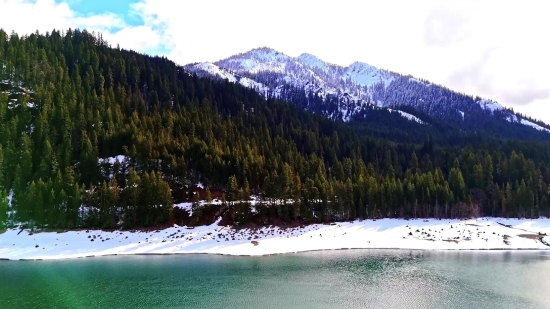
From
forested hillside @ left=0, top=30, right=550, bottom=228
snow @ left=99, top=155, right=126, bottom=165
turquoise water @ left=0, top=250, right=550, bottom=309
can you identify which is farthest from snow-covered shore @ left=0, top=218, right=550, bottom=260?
snow @ left=99, top=155, right=126, bottom=165

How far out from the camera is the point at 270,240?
85.2 meters

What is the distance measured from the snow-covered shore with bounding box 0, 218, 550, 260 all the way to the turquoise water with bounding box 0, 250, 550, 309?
653 centimetres

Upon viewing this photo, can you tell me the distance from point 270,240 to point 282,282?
33.3m

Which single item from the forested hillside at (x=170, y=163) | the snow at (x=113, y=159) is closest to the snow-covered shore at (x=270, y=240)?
the forested hillside at (x=170, y=163)

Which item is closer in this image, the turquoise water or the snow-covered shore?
the turquoise water

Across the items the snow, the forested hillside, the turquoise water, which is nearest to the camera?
the turquoise water

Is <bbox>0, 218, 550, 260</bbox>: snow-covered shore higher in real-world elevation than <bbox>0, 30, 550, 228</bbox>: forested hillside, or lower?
lower

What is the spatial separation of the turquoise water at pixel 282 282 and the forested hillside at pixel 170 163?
2533cm

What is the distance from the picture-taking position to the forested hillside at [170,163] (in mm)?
92562

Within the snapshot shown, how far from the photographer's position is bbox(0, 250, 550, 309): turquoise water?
43.1 meters

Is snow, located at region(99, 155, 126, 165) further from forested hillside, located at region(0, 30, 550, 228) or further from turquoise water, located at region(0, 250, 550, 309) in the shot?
turquoise water, located at region(0, 250, 550, 309)

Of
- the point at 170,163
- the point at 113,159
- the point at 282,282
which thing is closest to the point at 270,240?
the point at 282,282

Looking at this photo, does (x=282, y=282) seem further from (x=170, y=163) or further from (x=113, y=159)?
(x=113, y=159)

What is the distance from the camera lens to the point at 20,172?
96875 millimetres
